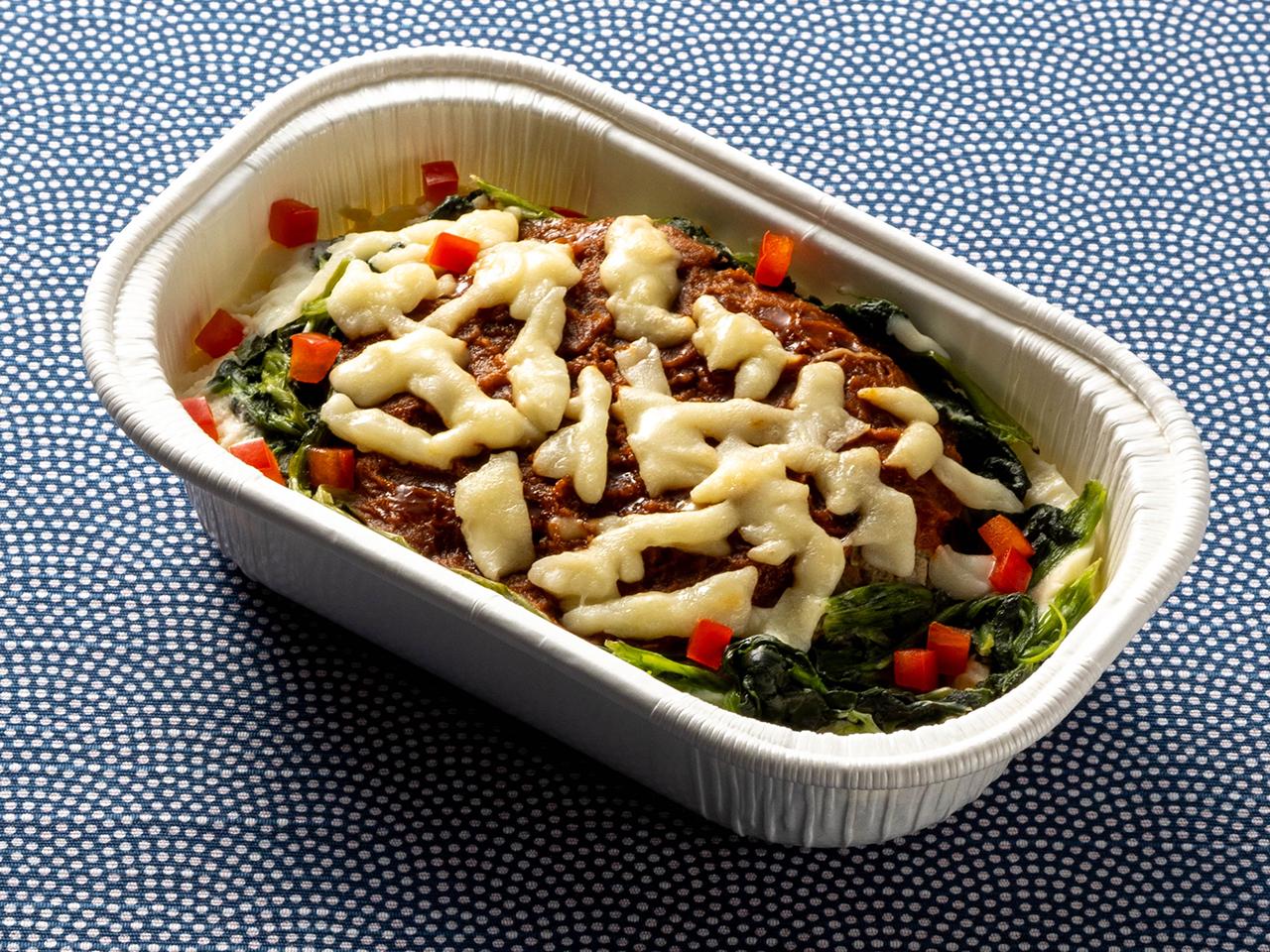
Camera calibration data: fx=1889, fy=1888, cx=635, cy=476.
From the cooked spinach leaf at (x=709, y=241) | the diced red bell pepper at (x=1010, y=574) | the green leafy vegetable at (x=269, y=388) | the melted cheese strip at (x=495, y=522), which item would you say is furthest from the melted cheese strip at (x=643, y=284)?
the diced red bell pepper at (x=1010, y=574)

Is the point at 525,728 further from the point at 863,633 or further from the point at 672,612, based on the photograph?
the point at 863,633

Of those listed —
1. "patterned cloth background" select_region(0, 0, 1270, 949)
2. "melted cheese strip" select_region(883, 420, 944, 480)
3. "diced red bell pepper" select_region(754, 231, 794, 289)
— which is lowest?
A: "patterned cloth background" select_region(0, 0, 1270, 949)

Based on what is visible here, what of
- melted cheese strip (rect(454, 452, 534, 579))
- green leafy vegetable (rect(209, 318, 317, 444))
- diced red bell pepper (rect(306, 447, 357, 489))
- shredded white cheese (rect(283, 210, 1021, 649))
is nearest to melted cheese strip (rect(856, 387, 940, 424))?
shredded white cheese (rect(283, 210, 1021, 649))

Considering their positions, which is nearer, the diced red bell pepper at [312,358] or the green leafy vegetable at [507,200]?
the diced red bell pepper at [312,358]

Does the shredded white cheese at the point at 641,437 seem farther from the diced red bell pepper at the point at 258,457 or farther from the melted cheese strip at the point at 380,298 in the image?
the diced red bell pepper at the point at 258,457

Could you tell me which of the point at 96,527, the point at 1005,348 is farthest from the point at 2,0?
the point at 1005,348

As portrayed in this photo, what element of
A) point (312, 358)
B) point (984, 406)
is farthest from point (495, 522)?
point (984, 406)

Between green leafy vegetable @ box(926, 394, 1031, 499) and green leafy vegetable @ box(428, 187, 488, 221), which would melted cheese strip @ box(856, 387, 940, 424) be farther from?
green leafy vegetable @ box(428, 187, 488, 221)
